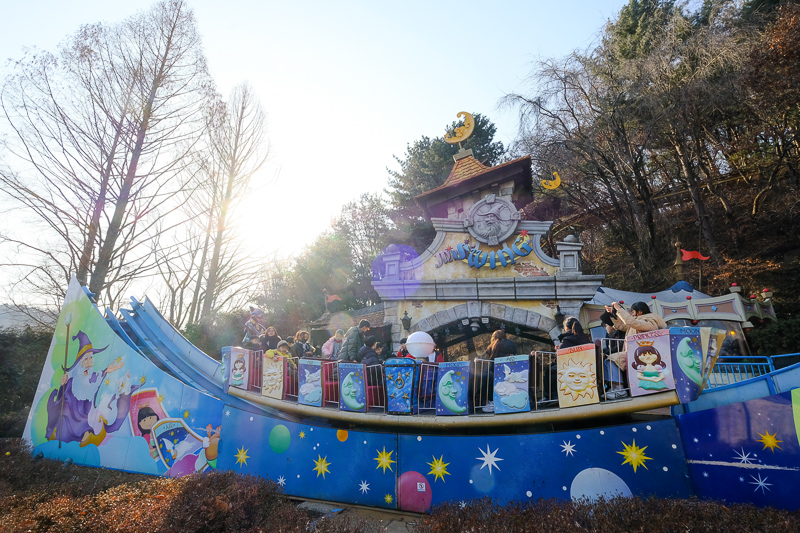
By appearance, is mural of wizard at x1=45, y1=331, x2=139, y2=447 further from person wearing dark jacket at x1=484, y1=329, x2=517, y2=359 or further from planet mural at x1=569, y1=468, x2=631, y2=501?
planet mural at x1=569, y1=468, x2=631, y2=501

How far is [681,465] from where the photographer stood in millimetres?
4930

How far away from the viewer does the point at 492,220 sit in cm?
1174

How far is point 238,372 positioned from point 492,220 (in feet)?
24.3

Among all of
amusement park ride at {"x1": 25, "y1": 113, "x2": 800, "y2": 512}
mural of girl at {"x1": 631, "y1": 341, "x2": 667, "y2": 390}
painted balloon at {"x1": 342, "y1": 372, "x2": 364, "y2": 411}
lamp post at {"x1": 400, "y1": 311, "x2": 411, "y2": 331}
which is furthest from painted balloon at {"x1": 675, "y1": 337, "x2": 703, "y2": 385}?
lamp post at {"x1": 400, "y1": 311, "x2": 411, "y2": 331}

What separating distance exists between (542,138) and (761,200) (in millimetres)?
9017

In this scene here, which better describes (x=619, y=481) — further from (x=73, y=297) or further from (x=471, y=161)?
(x=73, y=297)

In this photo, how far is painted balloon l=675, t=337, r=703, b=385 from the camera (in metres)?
4.86

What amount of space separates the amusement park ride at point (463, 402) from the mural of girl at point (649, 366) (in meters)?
0.01

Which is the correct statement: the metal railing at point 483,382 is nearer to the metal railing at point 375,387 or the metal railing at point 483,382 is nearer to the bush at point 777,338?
the metal railing at point 375,387

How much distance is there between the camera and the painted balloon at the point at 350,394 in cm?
667

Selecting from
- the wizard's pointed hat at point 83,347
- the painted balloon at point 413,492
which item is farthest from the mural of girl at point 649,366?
the wizard's pointed hat at point 83,347

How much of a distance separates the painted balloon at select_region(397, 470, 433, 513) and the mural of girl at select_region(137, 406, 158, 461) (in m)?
5.16

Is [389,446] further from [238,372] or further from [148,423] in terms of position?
[148,423]

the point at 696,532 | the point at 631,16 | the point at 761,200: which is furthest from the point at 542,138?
the point at 696,532
